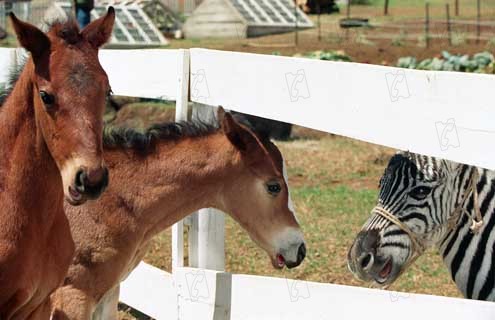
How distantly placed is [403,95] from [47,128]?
1621 millimetres

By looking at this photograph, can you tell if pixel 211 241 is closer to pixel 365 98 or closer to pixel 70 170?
pixel 365 98

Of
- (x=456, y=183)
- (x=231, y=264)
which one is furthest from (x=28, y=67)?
(x=231, y=264)

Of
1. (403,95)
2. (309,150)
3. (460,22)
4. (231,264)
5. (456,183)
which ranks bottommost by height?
(460,22)

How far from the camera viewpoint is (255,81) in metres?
5.87

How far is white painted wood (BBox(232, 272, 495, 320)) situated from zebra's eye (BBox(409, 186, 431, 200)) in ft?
1.52

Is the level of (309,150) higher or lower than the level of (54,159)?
lower

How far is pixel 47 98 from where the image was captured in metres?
4.40

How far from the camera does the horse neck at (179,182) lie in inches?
228

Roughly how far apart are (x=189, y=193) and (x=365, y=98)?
1348 millimetres

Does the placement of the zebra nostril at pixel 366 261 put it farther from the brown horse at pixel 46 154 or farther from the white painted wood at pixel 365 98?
the brown horse at pixel 46 154

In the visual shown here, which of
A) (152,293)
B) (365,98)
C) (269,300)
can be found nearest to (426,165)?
(365,98)

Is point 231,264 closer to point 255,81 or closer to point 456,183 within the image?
point 255,81

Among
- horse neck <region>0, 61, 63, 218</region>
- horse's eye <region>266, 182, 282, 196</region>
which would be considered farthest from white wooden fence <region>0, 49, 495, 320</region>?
horse neck <region>0, 61, 63, 218</region>

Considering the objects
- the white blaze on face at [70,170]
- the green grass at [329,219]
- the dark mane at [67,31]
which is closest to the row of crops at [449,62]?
the green grass at [329,219]
